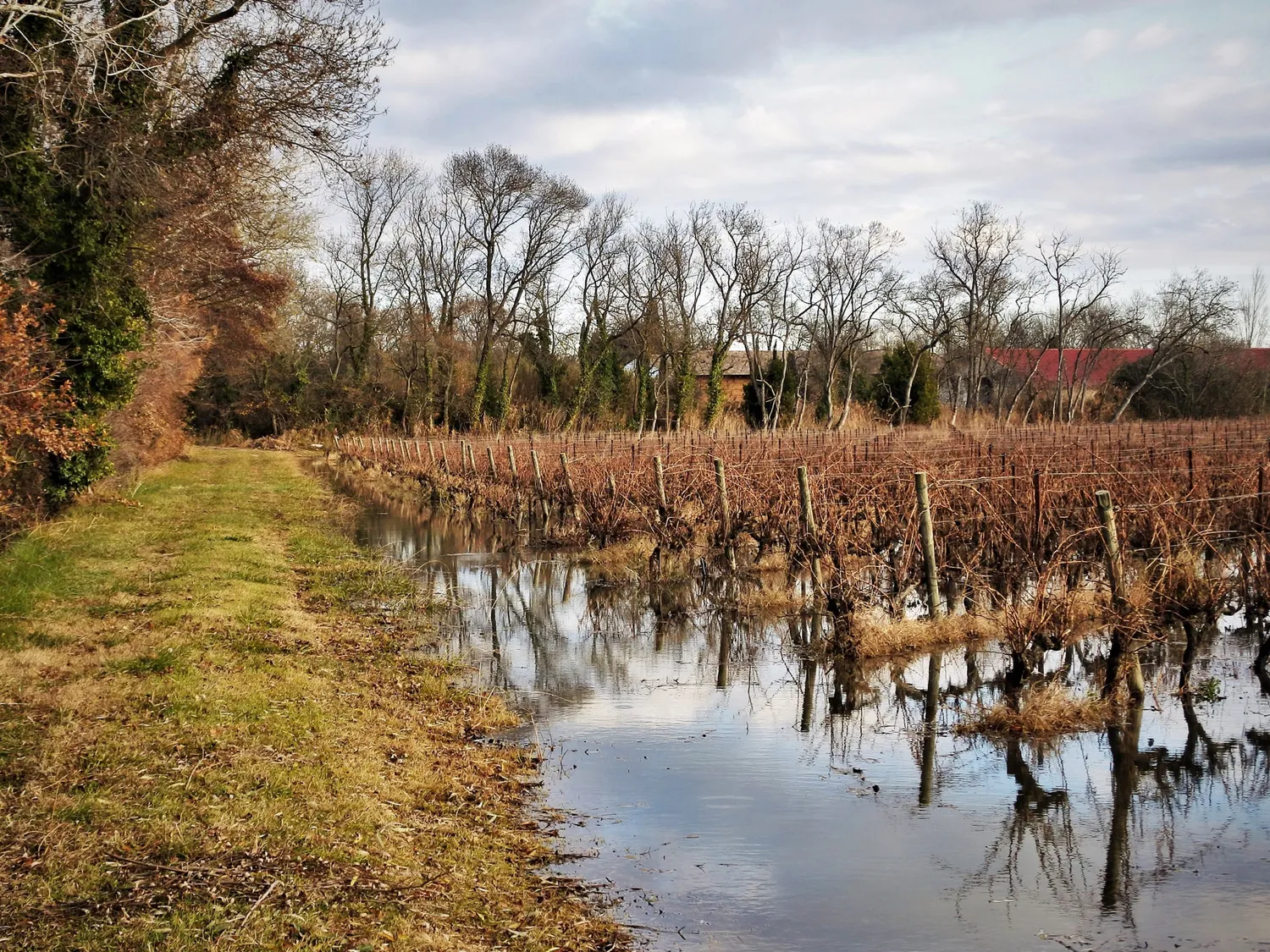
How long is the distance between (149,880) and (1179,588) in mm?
9458

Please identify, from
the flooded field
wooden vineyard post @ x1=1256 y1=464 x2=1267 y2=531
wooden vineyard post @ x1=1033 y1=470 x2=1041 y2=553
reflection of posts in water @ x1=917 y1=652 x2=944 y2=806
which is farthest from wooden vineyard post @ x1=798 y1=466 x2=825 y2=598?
wooden vineyard post @ x1=1256 y1=464 x2=1267 y2=531

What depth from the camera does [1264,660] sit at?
10.1 meters

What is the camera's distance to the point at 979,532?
13125 millimetres

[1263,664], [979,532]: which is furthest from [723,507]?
[1263,664]

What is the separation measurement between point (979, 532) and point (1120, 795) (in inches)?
248

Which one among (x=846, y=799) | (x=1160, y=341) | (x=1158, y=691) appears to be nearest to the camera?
(x=846, y=799)

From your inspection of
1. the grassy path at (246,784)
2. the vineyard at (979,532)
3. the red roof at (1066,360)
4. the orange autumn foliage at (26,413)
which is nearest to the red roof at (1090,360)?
the red roof at (1066,360)

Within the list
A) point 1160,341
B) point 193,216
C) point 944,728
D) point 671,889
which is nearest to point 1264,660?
point 944,728

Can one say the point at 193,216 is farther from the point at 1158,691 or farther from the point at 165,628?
the point at 1158,691

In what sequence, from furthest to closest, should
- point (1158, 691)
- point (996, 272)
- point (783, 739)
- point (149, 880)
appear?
point (996, 272) < point (1158, 691) < point (783, 739) < point (149, 880)

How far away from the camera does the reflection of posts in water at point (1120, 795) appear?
5.79m

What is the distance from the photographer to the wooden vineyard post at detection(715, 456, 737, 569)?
14.8 m

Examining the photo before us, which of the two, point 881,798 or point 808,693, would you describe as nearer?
point 881,798

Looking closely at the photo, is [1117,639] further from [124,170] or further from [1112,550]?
[124,170]
